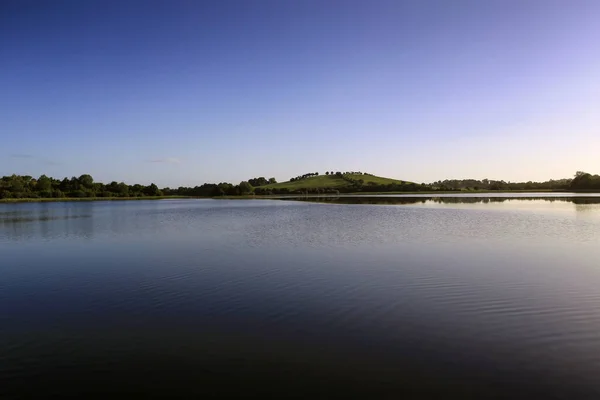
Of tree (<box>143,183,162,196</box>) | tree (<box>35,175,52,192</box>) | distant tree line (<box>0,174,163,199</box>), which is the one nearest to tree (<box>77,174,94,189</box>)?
distant tree line (<box>0,174,163,199</box>)

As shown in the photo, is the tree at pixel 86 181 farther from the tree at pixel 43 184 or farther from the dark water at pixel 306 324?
the dark water at pixel 306 324

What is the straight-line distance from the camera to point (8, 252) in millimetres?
21750

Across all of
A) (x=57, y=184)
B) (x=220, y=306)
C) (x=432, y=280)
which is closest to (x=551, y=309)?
(x=432, y=280)

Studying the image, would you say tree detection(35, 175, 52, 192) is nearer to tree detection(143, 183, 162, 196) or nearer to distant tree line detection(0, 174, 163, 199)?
distant tree line detection(0, 174, 163, 199)

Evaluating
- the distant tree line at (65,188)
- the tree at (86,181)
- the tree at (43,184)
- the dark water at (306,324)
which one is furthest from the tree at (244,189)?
the dark water at (306,324)

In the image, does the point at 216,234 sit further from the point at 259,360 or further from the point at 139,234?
the point at 259,360

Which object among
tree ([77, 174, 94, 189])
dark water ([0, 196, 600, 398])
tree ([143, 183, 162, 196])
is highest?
tree ([77, 174, 94, 189])

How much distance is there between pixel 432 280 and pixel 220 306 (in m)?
7.05

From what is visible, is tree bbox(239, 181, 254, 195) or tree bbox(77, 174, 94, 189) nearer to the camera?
tree bbox(77, 174, 94, 189)

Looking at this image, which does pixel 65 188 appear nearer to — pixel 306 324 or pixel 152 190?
pixel 152 190

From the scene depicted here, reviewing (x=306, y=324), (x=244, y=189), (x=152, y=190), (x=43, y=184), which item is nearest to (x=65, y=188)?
(x=43, y=184)

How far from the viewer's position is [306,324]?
30.8ft

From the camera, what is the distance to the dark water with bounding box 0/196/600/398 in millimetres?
6672

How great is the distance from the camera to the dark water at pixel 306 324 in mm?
6672
